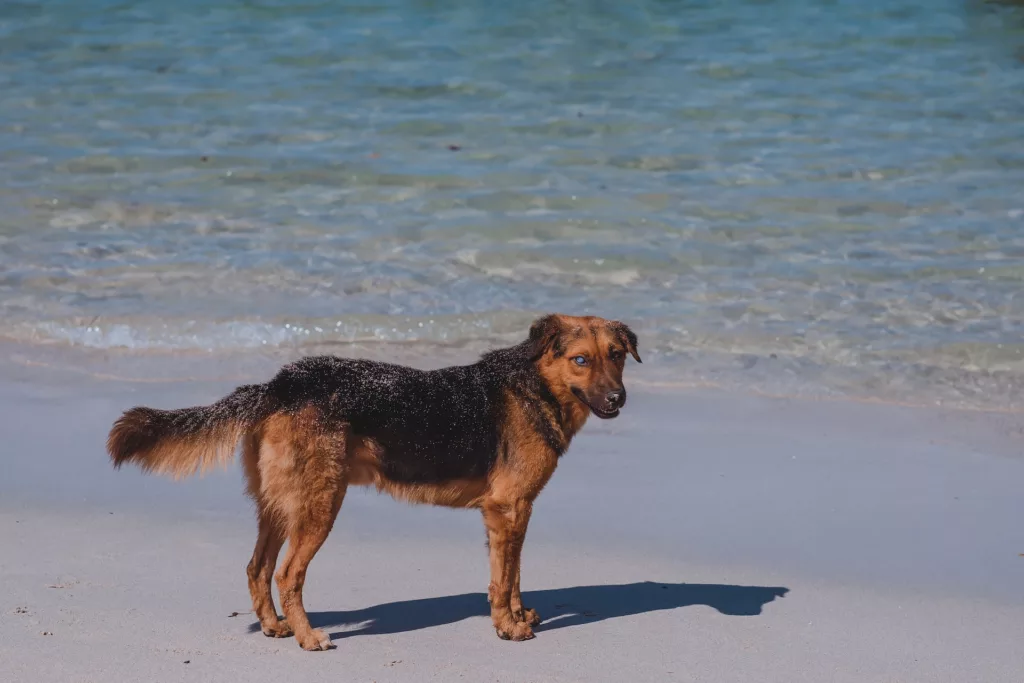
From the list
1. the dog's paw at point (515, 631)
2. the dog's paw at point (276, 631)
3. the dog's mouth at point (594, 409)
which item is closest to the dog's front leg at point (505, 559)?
the dog's paw at point (515, 631)

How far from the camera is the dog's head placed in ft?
18.5

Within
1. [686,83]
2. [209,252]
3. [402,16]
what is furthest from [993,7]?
[209,252]

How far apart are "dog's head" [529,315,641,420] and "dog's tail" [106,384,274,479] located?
4.34ft

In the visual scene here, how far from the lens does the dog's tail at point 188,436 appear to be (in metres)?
5.08

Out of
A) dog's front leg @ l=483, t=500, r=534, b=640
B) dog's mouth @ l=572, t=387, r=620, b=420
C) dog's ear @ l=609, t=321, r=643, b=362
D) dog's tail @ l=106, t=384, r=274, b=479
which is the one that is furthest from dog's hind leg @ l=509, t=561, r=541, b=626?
dog's tail @ l=106, t=384, r=274, b=479

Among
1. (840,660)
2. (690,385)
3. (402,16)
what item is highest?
(402,16)

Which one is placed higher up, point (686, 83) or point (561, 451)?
point (686, 83)

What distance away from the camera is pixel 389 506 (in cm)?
673

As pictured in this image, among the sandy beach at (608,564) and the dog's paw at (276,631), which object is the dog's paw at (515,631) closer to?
the sandy beach at (608,564)

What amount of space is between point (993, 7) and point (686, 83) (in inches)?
281

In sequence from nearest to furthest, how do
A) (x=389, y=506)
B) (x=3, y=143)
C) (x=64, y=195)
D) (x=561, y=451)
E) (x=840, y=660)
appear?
(x=840, y=660)
(x=561, y=451)
(x=389, y=506)
(x=64, y=195)
(x=3, y=143)

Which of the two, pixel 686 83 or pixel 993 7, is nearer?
pixel 686 83

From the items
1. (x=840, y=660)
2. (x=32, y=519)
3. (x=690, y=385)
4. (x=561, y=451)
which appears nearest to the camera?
(x=840, y=660)

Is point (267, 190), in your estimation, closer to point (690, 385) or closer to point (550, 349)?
point (690, 385)
